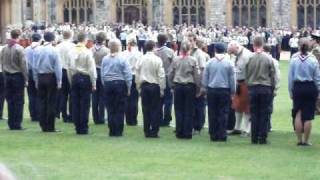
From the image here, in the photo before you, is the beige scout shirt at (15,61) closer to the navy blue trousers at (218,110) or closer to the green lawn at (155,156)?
the green lawn at (155,156)

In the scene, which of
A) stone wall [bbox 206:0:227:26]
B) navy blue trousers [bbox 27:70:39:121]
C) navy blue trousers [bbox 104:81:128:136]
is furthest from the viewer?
stone wall [bbox 206:0:227:26]

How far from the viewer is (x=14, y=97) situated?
16.8 meters

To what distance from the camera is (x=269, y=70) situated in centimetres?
1495

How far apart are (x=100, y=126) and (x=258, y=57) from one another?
411 cm

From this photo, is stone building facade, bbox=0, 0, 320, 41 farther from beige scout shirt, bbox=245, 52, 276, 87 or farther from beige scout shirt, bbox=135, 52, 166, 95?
beige scout shirt, bbox=245, 52, 276, 87

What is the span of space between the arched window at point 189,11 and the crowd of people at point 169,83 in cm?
3709

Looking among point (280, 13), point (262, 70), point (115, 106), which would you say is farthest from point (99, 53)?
point (280, 13)

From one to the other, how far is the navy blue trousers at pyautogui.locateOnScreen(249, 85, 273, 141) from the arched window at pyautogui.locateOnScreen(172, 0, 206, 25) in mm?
40047

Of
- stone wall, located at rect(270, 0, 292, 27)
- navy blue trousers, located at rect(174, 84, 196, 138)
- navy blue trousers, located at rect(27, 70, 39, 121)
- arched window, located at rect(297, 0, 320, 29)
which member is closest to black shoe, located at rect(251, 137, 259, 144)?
navy blue trousers, located at rect(174, 84, 196, 138)

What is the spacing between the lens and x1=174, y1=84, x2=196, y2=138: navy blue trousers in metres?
15.7

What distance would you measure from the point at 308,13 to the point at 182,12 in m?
7.13

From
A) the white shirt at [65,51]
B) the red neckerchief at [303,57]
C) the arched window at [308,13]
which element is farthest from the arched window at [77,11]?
the red neckerchief at [303,57]

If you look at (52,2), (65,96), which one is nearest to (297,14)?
(52,2)

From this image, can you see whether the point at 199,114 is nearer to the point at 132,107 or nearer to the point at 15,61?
the point at 132,107
